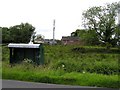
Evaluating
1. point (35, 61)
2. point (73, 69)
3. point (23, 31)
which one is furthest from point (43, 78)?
point (23, 31)

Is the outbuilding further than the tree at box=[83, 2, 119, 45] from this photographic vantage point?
No

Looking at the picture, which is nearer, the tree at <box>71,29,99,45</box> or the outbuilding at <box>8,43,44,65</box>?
the outbuilding at <box>8,43,44,65</box>

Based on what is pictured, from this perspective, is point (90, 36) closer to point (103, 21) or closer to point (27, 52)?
point (103, 21)

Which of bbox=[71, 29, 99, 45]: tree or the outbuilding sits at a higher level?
bbox=[71, 29, 99, 45]: tree

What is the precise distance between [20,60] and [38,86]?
29.6 feet

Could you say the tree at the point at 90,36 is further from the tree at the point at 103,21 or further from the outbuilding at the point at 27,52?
the outbuilding at the point at 27,52

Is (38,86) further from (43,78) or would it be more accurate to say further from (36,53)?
(36,53)

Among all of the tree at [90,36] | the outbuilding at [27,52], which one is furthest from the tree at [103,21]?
the outbuilding at [27,52]

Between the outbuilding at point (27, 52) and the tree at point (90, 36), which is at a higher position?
the tree at point (90, 36)

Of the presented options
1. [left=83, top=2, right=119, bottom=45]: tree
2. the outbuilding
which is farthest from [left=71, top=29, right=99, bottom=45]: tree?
the outbuilding

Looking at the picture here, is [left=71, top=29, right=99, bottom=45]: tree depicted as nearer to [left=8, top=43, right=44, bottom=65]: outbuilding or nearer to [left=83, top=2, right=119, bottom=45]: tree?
[left=83, top=2, right=119, bottom=45]: tree

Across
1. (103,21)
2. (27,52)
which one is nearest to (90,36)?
(103,21)

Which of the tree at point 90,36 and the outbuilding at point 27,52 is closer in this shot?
the outbuilding at point 27,52

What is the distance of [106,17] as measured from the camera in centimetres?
6556
